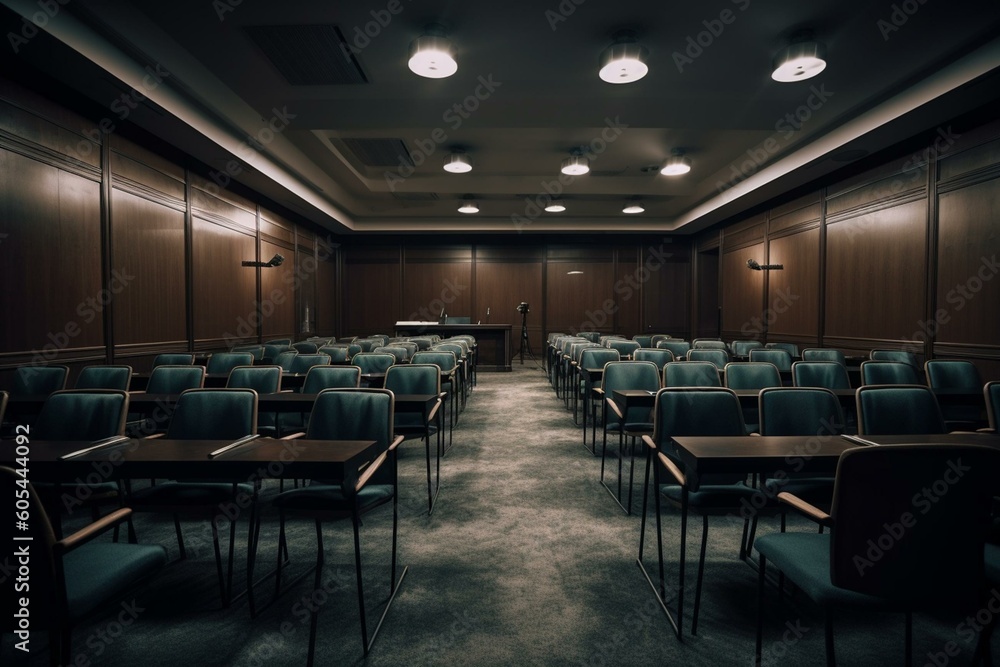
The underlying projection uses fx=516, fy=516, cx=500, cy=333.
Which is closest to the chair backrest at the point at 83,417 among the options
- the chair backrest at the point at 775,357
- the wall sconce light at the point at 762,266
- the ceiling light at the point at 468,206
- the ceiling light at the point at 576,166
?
the chair backrest at the point at 775,357

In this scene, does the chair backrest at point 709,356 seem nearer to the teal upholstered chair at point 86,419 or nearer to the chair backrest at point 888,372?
the chair backrest at point 888,372

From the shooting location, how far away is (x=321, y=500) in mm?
2305

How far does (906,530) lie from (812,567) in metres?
0.32

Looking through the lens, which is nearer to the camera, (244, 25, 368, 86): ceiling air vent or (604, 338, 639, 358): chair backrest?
(244, 25, 368, 86): ceiling air vent

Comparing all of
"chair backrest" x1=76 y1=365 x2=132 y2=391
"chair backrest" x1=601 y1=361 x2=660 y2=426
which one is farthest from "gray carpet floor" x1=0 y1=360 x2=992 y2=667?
"chair backrest" x1=76 y1=365 x2=132 y2=391

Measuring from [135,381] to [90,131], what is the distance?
2773mm

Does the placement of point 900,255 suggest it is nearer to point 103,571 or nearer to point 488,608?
point 488,608

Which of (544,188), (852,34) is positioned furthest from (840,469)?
(544,188)

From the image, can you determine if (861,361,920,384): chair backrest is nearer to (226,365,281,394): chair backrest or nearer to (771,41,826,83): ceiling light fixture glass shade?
(771,41,826,83): ceiling light fixture glass shade

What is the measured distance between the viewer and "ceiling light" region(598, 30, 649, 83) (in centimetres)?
435

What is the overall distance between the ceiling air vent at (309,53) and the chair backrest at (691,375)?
12.9ft

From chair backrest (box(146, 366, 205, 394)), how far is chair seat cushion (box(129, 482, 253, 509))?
5.07 ft

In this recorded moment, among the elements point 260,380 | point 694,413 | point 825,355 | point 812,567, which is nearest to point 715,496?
point 694,413

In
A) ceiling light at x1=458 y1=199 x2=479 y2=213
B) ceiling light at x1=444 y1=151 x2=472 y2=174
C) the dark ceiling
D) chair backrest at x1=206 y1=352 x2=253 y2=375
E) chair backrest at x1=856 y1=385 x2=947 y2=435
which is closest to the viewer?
chair backrest at x1=856 y1=385 x2=947 y2=435
